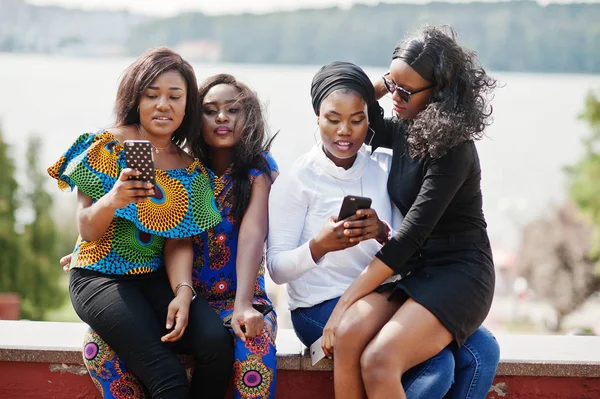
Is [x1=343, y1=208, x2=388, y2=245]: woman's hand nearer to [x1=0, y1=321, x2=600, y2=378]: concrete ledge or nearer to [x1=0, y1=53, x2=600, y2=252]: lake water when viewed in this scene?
[x1=0, y1=321, x2=600, y2=378]: concrete ledge

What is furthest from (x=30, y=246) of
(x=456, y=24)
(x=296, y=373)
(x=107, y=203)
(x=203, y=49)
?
(x=203, y=49)

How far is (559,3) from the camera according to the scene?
130 ft

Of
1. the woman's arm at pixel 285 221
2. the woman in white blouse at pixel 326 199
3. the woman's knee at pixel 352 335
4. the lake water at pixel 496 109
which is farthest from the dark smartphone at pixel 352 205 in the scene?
the lake water at pixel 496 109

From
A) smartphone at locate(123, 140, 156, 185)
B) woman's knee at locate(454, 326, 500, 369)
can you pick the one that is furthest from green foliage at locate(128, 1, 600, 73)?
smartphone at locate(123, 140, 156, 185)

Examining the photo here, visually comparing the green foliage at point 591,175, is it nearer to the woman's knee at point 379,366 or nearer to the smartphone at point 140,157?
the woman's knee at point 379,366

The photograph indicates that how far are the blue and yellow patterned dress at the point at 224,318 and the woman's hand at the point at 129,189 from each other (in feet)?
1.90

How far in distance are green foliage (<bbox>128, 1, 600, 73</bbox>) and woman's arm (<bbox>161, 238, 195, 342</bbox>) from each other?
36.5 m

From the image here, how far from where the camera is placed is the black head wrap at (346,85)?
127 inches

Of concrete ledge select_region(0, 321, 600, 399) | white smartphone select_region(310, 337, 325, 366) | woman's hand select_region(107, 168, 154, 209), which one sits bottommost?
concrete ledge select_region(0, 321, 600, 399)

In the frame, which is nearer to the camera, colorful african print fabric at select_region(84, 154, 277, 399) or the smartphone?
the smartphone

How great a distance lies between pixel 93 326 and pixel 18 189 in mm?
20860

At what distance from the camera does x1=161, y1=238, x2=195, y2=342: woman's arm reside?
296 centimetres

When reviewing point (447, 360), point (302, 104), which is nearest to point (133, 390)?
point (447, 360)

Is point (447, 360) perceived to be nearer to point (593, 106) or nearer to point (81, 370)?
point (81, 370)
